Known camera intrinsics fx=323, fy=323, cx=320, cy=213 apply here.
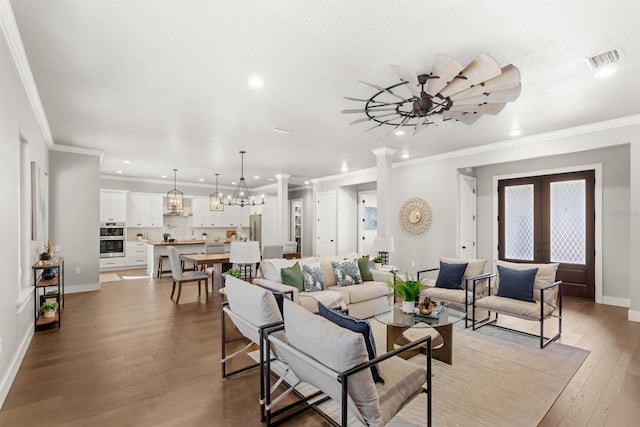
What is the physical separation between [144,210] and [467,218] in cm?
889

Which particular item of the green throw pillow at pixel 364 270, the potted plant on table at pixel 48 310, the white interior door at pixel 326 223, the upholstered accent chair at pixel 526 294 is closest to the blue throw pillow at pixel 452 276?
the upholstered accent chair at pixel 526 294

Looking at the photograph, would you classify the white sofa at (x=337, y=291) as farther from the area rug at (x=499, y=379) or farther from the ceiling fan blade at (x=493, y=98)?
the ceiling fan blade at (x=493, y=98)

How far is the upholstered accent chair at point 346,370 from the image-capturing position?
5.33 ft

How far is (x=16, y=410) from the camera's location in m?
2.31

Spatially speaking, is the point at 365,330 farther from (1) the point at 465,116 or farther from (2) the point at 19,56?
(2) the point at 19,56

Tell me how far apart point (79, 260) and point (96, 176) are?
1611mm

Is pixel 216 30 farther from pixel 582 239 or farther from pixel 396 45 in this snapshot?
pixel 582 239

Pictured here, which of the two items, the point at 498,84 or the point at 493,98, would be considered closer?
the point at 498,84

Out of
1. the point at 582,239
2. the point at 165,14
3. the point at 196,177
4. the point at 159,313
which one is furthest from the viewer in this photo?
the point at 196,177

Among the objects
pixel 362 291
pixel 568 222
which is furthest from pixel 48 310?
pixel 568 222

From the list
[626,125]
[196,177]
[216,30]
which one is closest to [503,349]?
[626,125]

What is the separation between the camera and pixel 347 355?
1.62 metres

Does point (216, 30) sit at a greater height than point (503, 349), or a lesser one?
greater

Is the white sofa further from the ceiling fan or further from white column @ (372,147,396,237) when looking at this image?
the ceiling fan
